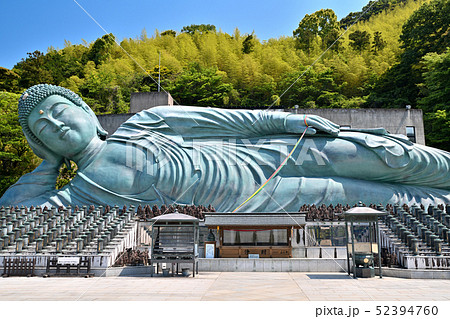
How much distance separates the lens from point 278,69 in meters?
48.4

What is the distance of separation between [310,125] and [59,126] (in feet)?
34.9

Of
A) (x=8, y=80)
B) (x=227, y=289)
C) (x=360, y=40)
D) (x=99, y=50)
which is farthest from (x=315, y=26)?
(x=227, y=289)

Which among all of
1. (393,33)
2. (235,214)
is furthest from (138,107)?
(393,33)

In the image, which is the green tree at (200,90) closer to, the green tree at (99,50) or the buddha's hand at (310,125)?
the green tree at (99,50)

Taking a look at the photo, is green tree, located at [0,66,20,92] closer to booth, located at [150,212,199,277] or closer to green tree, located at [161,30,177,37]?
green tree, located at [161,30,177,37]

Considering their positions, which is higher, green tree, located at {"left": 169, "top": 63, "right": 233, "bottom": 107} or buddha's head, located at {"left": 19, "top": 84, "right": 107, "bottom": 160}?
green tree, located at {"left": 169, "top": 63, "right": 233, "bottom": 107}

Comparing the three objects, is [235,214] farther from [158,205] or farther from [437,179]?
[437,179]

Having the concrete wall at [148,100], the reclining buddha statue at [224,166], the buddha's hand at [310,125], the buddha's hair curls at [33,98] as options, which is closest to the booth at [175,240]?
the reclining buddha statue at [224,166]

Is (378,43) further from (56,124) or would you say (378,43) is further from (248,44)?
(56,124)

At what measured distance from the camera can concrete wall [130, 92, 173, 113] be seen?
2683cm

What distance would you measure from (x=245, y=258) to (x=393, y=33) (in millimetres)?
50230

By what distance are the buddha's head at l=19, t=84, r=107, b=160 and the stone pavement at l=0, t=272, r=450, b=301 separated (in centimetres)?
865

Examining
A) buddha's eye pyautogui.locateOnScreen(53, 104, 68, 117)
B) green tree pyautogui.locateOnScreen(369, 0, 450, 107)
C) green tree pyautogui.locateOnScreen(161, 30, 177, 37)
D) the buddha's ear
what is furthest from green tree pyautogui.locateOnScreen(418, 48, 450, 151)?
green tree pyautogui.locateOnScreen(161, 30, 177, 37)

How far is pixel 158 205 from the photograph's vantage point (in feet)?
59.8
